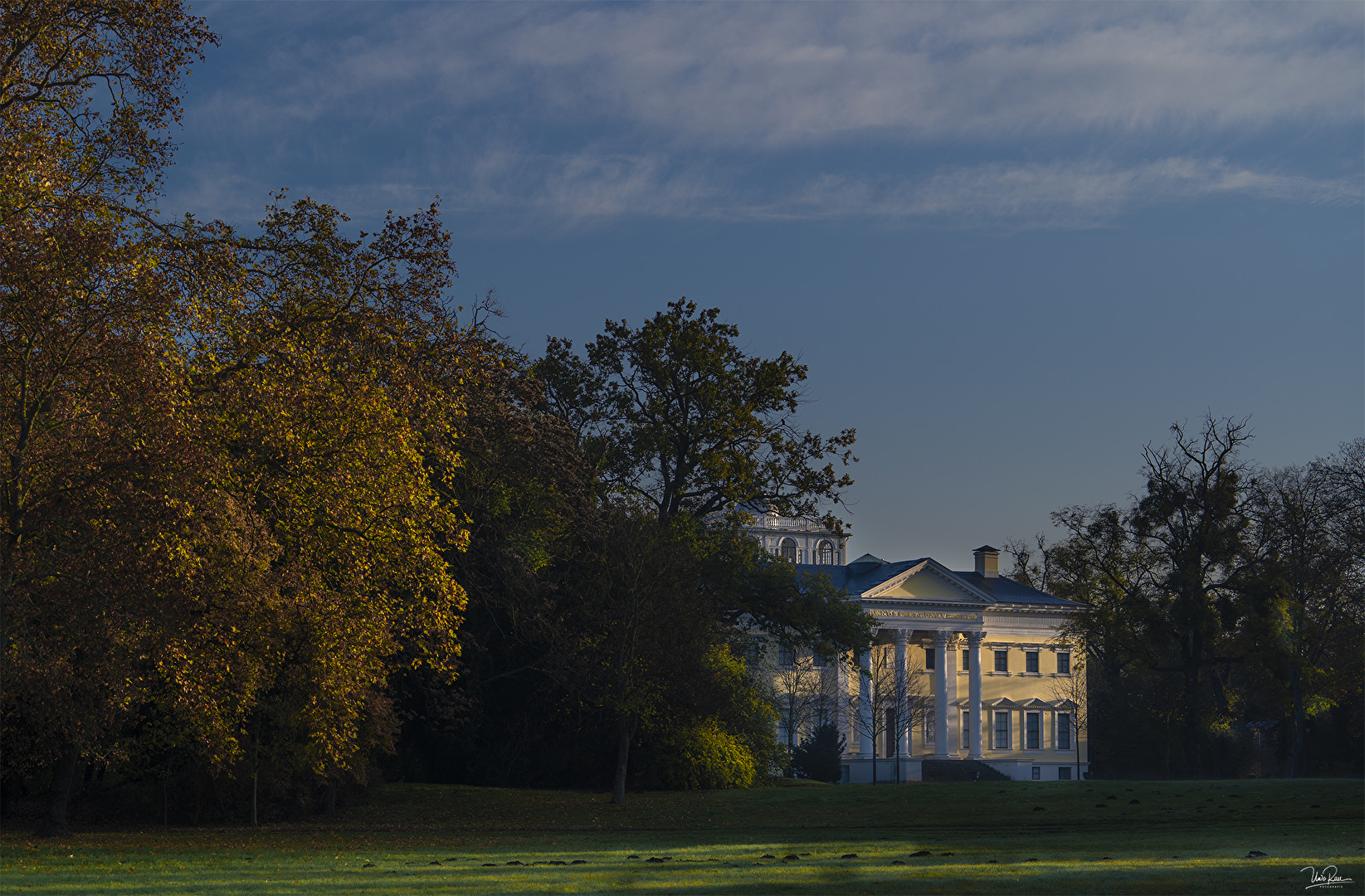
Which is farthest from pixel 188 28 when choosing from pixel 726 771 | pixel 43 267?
pixel 726 771

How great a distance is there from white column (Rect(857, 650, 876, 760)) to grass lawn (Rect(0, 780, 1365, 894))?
Answer: 37.6 meters

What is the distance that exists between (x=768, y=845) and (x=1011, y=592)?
231 feet

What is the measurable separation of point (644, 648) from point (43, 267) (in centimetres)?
2518

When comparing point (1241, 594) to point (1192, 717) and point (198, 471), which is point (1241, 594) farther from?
point (198, 471)

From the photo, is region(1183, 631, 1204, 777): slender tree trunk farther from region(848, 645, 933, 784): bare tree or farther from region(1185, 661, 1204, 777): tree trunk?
region(848, 645, 933, 784): bare tree

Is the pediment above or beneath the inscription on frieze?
above

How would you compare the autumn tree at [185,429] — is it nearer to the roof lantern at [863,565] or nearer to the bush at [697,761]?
the bush at [697,761]

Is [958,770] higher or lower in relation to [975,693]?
lower

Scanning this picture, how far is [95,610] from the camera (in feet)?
56.6

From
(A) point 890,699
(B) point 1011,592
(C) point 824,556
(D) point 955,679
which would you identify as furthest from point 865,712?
(C) point 824,556

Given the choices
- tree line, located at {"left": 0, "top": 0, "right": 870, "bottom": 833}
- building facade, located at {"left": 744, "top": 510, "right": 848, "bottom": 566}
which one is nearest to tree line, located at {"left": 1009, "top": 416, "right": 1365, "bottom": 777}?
tree line, located at {"left": 0, "top": 0, "right": 870, "bottom": 833}

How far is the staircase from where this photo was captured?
259ft

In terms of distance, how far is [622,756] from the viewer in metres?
38.6

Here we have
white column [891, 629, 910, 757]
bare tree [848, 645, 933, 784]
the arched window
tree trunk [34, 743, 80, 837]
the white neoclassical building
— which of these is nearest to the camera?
tree trunk [34, 743, 80, 837]
